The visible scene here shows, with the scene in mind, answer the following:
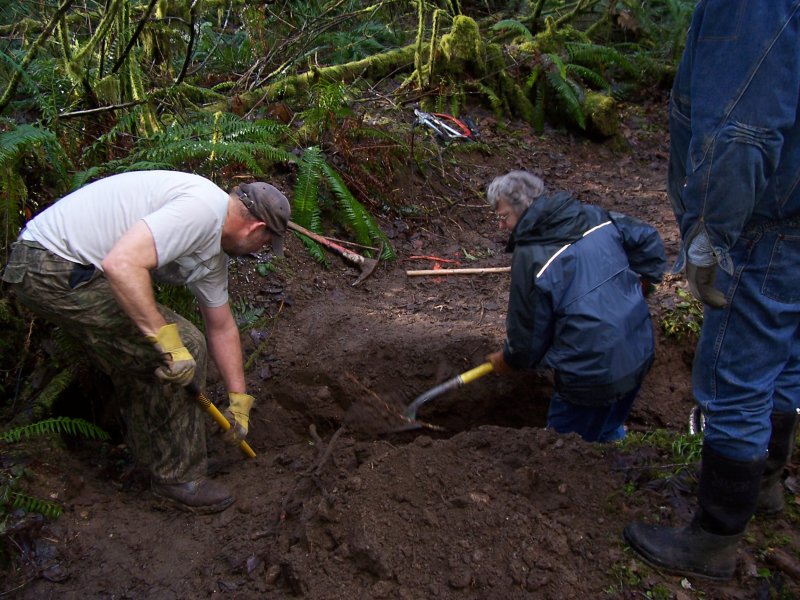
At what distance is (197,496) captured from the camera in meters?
3.50

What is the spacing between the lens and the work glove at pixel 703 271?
2.25 metres

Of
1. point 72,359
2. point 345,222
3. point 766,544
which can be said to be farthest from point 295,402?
point 766,544

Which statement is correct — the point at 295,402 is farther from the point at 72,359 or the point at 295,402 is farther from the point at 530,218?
the point at 530,218

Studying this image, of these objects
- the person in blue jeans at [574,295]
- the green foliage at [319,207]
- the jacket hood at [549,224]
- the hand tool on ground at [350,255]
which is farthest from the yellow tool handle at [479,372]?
the green foliage at [319,207]

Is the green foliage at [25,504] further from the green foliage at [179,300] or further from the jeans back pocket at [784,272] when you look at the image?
the jeans back pocket at [784,272]

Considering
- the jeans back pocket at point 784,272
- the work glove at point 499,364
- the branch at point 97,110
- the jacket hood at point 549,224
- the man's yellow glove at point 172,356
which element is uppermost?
the branch at point 97,110

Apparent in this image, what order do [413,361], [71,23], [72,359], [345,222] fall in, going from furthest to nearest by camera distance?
[71,23] → [345,222] → [413,361] → [72,359]

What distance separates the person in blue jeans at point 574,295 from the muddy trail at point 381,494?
43cm

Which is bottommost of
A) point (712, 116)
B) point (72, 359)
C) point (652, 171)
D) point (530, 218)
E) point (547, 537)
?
point (652, 171)

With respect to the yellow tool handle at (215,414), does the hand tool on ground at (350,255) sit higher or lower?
lower

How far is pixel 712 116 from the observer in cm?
212

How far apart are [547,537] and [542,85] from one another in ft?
25.9

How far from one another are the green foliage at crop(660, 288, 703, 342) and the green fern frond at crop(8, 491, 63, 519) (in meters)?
4.45

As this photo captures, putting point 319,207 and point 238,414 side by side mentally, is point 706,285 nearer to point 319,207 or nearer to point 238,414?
point 238,414
